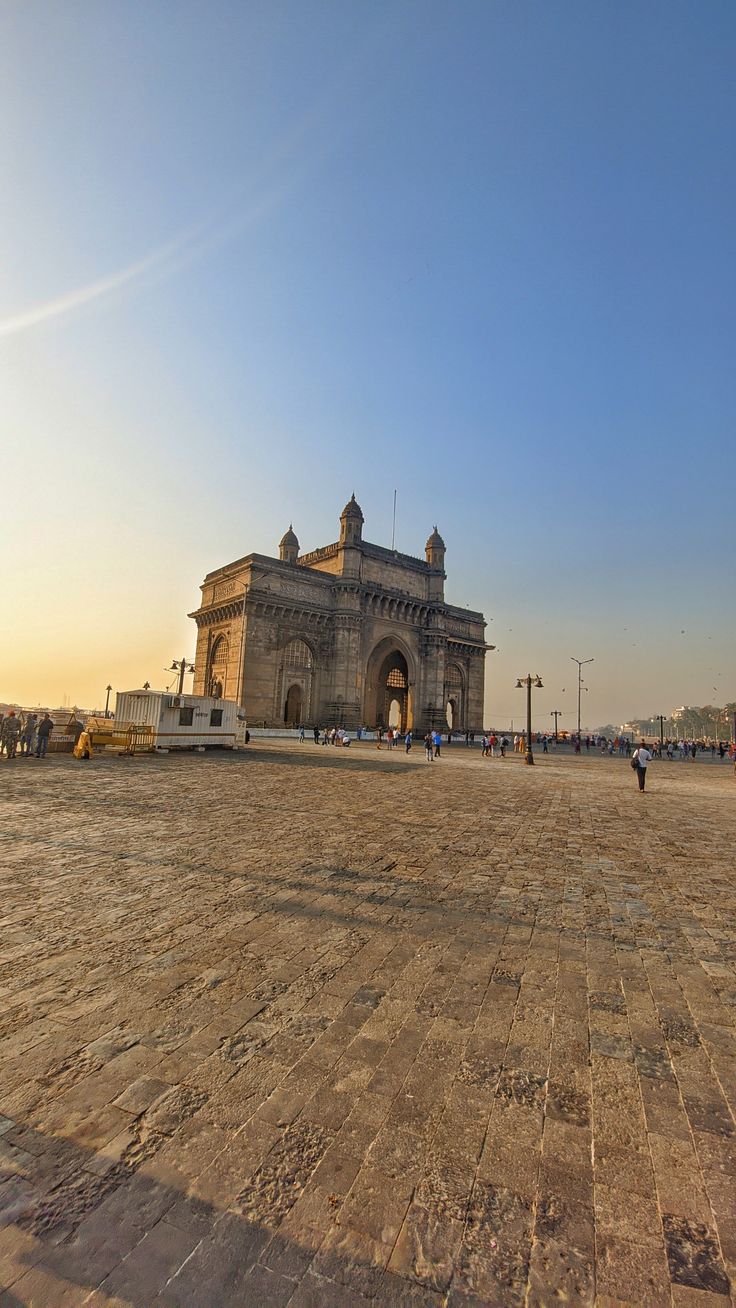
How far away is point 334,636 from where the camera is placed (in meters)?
41.5

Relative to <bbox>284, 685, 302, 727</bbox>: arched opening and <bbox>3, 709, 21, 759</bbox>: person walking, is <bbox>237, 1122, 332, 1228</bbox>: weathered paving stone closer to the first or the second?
<bbox>3, 709, 21, 759</bbox>: person walking

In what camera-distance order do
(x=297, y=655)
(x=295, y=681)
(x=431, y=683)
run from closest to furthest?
(x=295, y=681) < (x=297, y=655) < (x=431, y=683)

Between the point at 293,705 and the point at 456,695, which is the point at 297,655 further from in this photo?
the point at 456,695

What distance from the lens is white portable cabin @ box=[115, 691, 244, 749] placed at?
825 inches

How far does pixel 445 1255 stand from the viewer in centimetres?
169

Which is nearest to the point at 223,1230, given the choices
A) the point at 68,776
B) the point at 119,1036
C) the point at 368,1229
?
the point at 368,1229

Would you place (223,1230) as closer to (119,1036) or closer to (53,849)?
(119,1036)

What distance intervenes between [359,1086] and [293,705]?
4035cm

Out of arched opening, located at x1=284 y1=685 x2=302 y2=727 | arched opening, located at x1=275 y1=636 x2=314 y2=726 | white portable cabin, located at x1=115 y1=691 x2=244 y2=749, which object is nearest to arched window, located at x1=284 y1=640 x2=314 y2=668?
arched opening, located at x1=275 y1=636 x2=314 y2=726

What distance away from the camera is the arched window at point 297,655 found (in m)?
39.8

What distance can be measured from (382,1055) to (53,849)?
4.99m

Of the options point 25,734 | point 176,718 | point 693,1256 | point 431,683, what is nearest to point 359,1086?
point 693,1256

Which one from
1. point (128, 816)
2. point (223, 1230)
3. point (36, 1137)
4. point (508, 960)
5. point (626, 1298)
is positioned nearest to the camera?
point (626, 1298)

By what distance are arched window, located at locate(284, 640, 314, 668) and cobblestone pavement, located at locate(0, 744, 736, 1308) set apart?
112 feet
